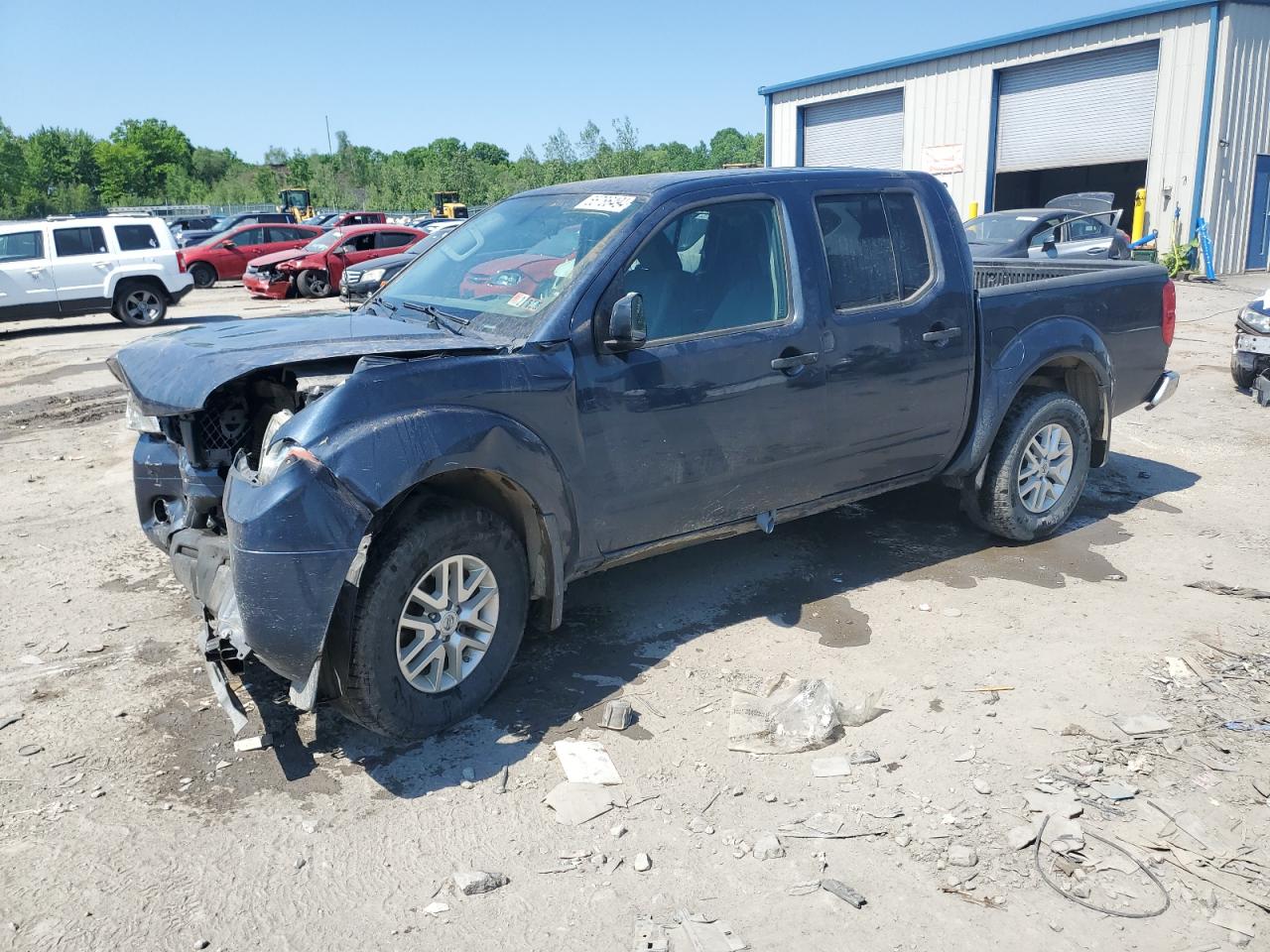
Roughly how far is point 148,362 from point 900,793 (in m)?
3.23

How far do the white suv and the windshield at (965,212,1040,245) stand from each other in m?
13.3

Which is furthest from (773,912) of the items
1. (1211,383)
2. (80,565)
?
(1211,383)

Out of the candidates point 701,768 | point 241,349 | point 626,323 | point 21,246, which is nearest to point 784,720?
point 701,768

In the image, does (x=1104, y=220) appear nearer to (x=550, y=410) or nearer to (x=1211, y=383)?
A: (x=1211, y=383)

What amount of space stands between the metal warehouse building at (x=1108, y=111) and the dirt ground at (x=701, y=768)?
65.3ft

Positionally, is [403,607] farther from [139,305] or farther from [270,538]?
[139,305]

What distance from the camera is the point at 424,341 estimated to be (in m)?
3.84

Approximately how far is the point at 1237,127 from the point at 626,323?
23603mm

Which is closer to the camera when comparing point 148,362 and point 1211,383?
point 148,362

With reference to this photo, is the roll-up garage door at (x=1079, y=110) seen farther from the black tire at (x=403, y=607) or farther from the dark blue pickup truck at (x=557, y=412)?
the black tire at (x=403, y=607)

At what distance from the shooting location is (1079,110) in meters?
24.2

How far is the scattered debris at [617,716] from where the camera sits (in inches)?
153

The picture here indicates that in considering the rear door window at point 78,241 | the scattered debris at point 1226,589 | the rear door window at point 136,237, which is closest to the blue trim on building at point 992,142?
the rear door window at point 136,237

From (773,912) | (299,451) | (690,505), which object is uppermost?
Answer: (299,451)
